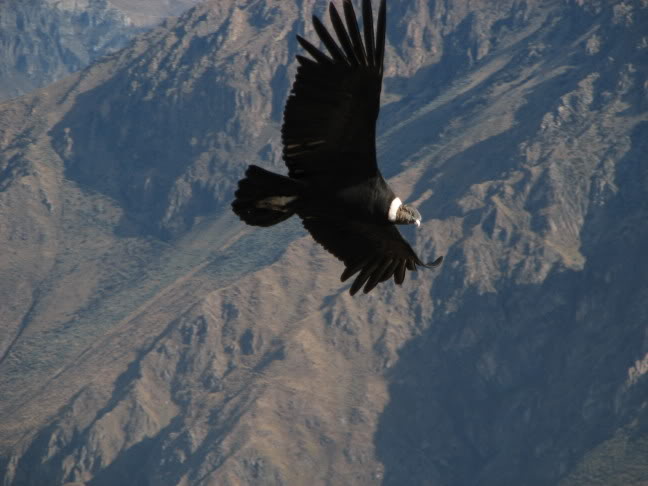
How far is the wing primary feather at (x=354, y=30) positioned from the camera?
1961 cm

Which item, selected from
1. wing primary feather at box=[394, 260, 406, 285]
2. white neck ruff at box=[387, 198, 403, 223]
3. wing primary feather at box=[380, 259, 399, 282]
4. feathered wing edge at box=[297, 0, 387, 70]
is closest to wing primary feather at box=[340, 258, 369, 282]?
wing primary feather at box=[380, 259, 399, 282]

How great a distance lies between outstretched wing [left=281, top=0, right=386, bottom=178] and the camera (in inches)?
840

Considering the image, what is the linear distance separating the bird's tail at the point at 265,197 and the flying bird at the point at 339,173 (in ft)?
0.06

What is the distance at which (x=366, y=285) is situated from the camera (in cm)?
2425

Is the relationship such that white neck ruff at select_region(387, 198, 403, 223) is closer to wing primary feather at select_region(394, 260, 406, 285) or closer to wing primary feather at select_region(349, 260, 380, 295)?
wing primary feather at select_region(394, 260, 406, 285)

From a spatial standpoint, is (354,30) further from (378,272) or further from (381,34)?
(378,272)

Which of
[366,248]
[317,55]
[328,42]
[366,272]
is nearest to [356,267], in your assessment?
[366,272]

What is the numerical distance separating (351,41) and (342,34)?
601 millimetres

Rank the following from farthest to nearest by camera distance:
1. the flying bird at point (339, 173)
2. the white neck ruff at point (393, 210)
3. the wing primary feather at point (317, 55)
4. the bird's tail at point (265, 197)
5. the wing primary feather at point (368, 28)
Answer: the white neck ruff at point (393, 210)
the bird's tail at point (265, 197)
the flying bird at point (339, 173)
the wing primary feather at point (317, 55)
the wing primary feather at point (368, 28)

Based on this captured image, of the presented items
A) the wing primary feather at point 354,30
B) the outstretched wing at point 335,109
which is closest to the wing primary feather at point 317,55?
the outstretched wing at point 335,109

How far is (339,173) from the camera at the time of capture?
22844 millimetres

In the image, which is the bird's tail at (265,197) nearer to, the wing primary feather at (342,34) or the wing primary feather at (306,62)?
the wing primary feather at (306,62)

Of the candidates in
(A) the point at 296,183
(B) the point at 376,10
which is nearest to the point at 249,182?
(A) the point at 296,183

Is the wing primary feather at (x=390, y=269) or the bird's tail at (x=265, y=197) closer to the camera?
the bird's tail at (x=265, y=197)
